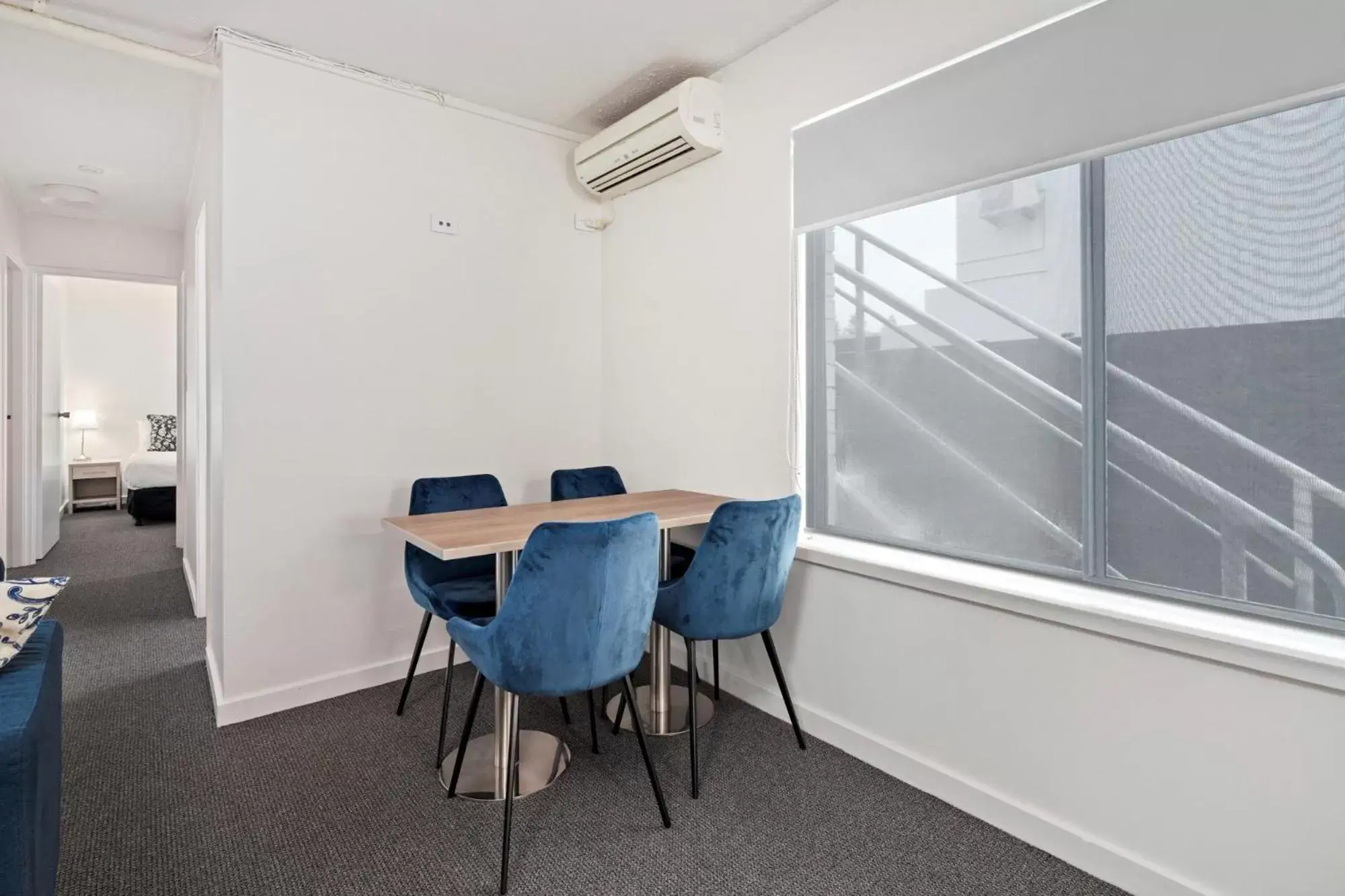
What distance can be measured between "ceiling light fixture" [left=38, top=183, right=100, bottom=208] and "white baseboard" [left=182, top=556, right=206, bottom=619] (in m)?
2.36

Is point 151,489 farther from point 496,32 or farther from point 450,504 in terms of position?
point 496,32

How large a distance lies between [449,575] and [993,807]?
2.06 meters

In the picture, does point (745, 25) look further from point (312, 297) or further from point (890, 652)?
point (890, 652)

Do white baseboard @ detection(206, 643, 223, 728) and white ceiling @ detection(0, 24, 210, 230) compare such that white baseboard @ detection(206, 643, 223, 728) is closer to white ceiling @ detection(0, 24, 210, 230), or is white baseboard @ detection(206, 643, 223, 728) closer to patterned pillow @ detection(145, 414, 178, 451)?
white ceiling @ detection(0, 24, 210, 230)

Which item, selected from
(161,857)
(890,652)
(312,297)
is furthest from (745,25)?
(161,857)

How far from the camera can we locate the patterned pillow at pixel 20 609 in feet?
4.25

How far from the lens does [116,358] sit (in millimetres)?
7602

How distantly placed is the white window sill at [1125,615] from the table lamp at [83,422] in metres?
8.61

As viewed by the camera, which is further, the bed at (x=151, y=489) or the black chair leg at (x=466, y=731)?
the bed at (x=151, y=489)

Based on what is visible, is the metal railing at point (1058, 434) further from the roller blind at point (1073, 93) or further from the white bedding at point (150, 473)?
the white bedding at point (150, 473)

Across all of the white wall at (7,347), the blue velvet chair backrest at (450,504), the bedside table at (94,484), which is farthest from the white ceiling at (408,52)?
the bedside table at (94,484)

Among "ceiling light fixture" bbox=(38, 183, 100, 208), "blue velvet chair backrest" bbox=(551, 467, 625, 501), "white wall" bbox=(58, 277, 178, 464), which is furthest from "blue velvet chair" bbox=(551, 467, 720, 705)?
"white wall" bbox=(58, 277, 178, 464)

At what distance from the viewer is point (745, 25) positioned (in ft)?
8.16

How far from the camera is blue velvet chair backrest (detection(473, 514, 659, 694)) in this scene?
5.55 feet
